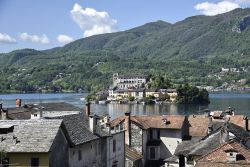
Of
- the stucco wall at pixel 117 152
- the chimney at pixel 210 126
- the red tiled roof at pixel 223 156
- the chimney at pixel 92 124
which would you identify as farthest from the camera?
the chimney at pixel 210 126

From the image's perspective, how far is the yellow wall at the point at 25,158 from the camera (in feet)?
124

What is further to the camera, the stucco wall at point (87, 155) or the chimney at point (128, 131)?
the chimney at point (128, 131)

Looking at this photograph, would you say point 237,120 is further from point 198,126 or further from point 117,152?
point 117,152

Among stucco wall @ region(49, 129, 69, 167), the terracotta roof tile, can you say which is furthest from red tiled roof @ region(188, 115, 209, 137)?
stucco wall @ region(49, 129, 69, 167)

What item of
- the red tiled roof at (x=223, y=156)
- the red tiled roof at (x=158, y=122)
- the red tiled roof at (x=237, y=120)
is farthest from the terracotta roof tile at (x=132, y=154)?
the red tiled roof at (x=223, y=156)

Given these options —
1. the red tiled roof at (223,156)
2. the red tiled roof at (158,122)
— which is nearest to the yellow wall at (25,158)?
the red tiled roof at (223,156)

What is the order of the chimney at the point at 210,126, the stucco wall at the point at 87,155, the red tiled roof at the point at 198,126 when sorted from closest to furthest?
the stucco wall at the point at 87,155, the chimney at the point at 210,126, the red tiled roof at the point at 198,126

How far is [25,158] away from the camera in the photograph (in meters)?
38.1

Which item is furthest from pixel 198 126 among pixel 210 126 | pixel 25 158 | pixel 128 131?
pixel 25 158

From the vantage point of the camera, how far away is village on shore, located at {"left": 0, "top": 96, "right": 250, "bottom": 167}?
125 ft

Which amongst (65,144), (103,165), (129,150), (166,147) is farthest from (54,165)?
(166,147)

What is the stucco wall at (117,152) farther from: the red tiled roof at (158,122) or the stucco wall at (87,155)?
the red tiled roof at (158,122)

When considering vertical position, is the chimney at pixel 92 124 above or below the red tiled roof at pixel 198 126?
above

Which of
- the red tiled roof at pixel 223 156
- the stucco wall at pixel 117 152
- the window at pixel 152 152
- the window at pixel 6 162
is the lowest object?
the window at pixel 152 152
